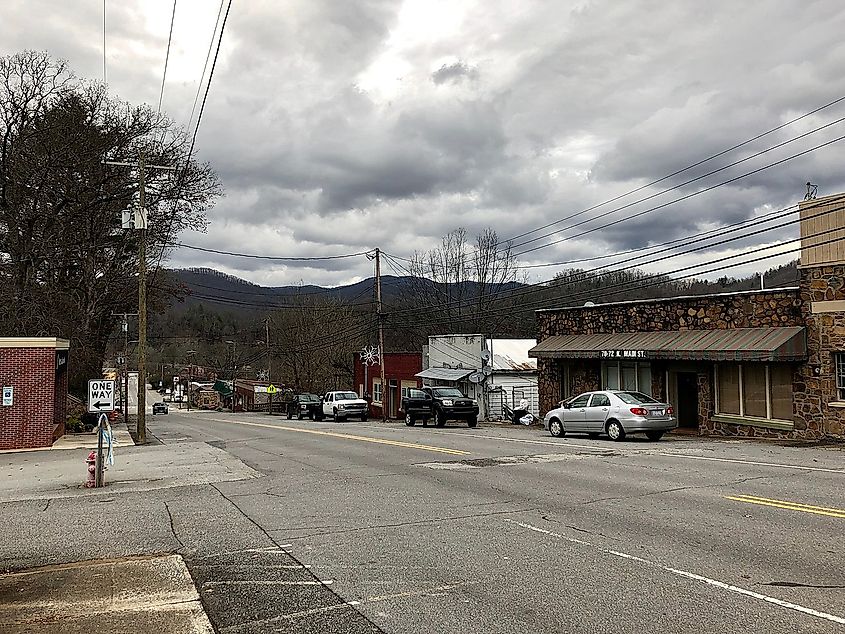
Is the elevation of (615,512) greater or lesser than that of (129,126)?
lesser

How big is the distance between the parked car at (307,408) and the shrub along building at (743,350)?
21.4m

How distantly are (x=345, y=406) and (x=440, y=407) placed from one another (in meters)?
11.9

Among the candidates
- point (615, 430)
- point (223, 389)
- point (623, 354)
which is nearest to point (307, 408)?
point (623, 354)

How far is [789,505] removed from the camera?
34.0ft

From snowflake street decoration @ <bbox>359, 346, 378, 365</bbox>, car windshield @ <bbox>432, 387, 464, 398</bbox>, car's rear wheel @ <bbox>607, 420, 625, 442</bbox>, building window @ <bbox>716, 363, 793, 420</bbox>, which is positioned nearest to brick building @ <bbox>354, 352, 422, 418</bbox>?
snowflake street decoration @ <bbox>359, 346, 378, 365</bbox>

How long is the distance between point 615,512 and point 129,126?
34.6 meters

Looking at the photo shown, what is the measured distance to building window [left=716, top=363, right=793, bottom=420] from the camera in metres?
22.6

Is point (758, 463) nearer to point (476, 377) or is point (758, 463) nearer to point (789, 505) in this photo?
point (789, 505)

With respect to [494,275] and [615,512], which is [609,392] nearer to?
[615,512]

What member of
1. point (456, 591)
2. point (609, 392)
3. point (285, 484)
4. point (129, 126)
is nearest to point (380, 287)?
point (129, 126)

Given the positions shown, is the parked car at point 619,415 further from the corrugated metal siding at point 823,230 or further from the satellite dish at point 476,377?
the satellite dish at point 476,377

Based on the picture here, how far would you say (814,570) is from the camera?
7.11m

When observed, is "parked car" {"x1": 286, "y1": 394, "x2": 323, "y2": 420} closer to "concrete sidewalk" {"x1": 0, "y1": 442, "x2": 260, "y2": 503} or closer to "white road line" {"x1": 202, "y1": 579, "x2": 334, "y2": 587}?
"concrete sidewalk" {"x1": 0, "y1": 442, "x2": 260, "y2": 503}

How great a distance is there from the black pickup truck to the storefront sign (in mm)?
7881
